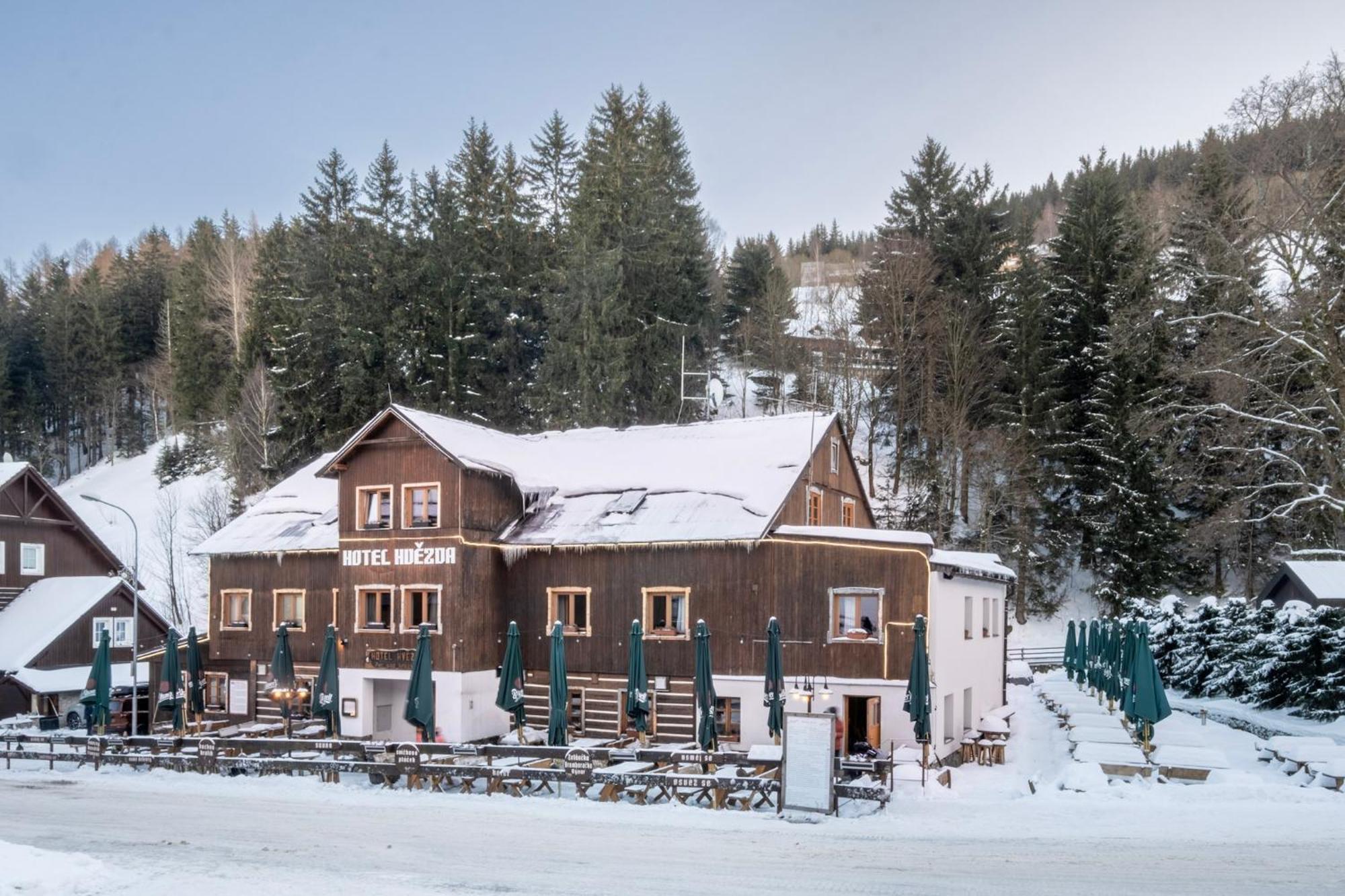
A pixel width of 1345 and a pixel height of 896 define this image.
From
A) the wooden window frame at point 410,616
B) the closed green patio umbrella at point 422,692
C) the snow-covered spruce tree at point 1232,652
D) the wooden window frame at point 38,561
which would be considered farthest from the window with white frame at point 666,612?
the wooden window frame at point 38,561

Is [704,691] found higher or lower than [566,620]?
lower

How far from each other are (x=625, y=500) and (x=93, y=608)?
81.8 feet

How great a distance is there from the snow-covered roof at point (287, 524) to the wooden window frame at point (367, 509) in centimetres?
142

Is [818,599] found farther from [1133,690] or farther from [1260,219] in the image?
[1260,219]

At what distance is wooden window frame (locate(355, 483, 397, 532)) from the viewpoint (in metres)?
31.6

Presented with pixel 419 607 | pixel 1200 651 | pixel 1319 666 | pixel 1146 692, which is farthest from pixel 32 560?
pixel 1319 666

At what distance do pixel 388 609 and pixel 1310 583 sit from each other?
31.2 m

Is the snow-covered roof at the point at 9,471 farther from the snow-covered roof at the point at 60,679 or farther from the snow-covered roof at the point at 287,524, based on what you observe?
the snow-covered roof at the point at 287,524

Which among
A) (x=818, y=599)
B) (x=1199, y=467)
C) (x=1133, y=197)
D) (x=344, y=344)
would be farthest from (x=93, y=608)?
(x=1133, y=197)

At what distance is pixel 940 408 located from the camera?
5372 centimetres

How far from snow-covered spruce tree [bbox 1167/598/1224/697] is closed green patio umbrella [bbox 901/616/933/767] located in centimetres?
1972

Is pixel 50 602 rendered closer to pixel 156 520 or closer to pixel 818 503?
pixel 156 520

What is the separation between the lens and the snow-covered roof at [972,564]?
92.7 ft

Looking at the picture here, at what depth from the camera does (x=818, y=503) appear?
109 feet
